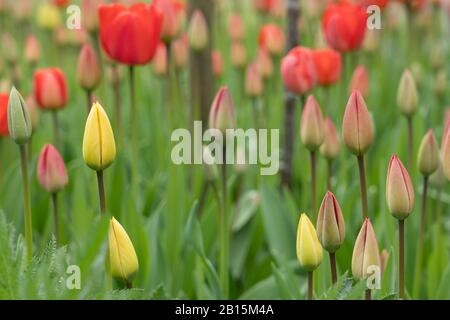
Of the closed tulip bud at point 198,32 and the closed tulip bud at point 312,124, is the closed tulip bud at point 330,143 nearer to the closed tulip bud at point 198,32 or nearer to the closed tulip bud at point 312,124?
the closed tulip bud at point 312,124

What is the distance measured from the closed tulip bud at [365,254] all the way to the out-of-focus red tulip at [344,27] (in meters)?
0.97

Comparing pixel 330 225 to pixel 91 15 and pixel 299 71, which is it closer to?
pixel 299 71

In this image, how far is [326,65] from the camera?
2229 mm

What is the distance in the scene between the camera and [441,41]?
4.32 m

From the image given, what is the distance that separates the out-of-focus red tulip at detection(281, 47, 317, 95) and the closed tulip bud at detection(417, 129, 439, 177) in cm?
40

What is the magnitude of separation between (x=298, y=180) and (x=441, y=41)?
6.23ft

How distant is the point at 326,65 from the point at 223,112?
24.4 inches

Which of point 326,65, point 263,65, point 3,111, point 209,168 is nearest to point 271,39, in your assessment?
point 263,65

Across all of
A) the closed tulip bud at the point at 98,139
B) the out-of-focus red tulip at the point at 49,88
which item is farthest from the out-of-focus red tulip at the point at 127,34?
the closed tulip bud at the point at 98,139

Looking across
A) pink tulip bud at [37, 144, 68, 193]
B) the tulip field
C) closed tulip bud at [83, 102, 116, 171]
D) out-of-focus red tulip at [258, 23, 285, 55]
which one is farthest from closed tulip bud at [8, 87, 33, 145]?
out-of-focus red tulip at [258, 23, 285, 55]

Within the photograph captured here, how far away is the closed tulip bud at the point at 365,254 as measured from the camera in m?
1.32

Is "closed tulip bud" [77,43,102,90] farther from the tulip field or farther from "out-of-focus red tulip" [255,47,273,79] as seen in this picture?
"out-of-focus red tulip" [255,47,273,79]

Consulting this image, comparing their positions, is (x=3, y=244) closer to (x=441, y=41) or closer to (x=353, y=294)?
(x=353, y=294)

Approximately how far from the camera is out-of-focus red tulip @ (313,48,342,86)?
2.20m
